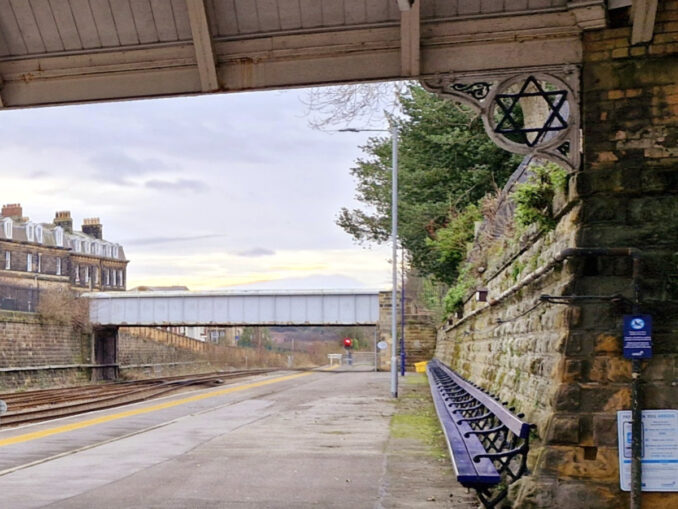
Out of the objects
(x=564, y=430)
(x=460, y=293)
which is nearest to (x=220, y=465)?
(x=564, y=430)

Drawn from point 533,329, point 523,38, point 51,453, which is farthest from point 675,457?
point 51,453

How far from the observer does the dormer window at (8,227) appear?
7522 cm

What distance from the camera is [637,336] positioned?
777cm

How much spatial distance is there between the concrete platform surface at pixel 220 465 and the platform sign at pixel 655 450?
1.90 metres

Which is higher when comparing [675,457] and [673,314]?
[673,314]

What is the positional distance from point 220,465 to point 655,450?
624cm

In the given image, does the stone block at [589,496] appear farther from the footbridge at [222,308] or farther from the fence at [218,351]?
the fence at [218,351]

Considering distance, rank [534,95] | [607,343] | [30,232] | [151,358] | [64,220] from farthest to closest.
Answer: [64,220] < [30,232] < [151,358] < [534,95] < [607,343]

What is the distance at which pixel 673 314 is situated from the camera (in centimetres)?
796

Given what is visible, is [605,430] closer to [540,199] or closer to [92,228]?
[540,199]

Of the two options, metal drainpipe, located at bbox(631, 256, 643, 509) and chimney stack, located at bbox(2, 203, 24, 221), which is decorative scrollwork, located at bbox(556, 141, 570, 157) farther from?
chimney stack, located at bbox(2, 203, 24, 221)

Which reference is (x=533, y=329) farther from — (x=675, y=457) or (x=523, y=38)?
(x=523, y=38)

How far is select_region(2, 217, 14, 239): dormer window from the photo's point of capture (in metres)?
75.2

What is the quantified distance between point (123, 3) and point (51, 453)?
27.8 ft
